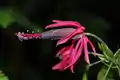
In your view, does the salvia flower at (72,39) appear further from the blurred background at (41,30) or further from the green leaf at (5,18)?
the blurred background at (41,30)

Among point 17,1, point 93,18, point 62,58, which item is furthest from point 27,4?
point 62,58

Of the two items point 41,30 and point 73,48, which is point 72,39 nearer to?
point 73,48

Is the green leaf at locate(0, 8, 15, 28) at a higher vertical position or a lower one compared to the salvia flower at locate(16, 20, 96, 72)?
higher

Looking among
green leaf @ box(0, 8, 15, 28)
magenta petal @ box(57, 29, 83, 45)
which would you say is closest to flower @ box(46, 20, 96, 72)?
magenta petal @ box(57, 29, 83, 45)

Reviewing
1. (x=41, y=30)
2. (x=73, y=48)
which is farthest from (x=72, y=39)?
(x=41, y=30)

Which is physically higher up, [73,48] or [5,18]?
[5,18]

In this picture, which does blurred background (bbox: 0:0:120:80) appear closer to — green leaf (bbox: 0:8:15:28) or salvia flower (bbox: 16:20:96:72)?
green leaf (bbox: 0:8:15:28)

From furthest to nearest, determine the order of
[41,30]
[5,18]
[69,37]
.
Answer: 1. [41,30]
2. [5,18]
3. [69,37]
